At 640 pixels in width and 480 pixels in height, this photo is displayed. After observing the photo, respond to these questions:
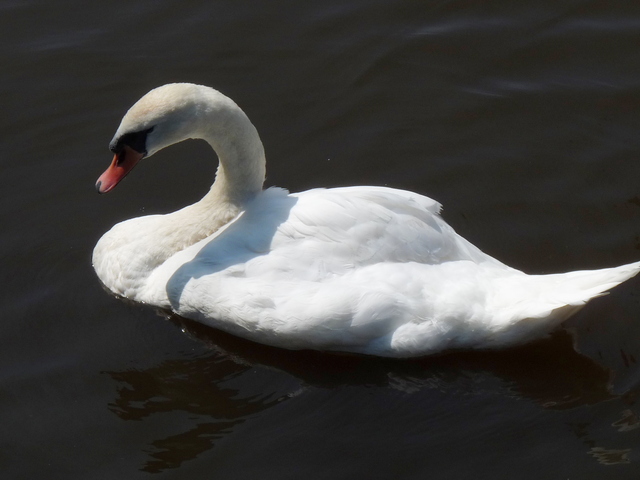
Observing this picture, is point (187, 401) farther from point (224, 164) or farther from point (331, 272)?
point (224, 164)

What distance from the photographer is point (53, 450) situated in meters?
6.82

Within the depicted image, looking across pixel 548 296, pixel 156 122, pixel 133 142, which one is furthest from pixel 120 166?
pixel 548 296

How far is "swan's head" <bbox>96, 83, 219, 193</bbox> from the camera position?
22.8 ft

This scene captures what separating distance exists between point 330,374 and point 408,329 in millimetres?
880

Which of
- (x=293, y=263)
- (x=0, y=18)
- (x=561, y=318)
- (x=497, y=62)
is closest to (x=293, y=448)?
(x=293, y=263)

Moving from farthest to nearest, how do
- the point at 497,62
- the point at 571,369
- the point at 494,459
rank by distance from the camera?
1. the point at 497,62
2. the point at 571,369
3. the point at 494,459

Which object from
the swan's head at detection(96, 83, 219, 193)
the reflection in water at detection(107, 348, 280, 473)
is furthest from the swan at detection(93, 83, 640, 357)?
the reflection in water at detection(107, 348, 280, 473)

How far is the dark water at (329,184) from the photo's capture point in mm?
6754

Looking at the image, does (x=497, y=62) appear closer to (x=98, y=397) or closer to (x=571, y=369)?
(x=571, y=369)

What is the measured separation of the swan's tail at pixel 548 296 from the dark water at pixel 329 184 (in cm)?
48

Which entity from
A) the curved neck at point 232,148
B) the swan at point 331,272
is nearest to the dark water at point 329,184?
the swan at point 331,272

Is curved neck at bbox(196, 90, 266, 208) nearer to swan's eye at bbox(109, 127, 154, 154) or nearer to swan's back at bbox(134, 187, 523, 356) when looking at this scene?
swan's back at bbox(134, 187, 523, 356)

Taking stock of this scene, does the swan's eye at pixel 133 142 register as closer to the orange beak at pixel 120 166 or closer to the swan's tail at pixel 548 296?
the orange beak at pixel 120 166

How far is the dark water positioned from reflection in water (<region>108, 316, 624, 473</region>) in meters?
0.02
